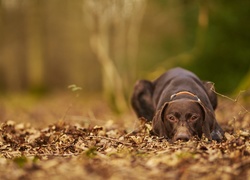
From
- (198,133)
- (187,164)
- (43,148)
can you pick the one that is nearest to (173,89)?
(198,133)

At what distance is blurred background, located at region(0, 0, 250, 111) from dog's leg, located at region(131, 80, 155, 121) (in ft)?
15.0

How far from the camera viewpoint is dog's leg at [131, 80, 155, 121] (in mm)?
10684

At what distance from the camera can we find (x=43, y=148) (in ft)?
26.5

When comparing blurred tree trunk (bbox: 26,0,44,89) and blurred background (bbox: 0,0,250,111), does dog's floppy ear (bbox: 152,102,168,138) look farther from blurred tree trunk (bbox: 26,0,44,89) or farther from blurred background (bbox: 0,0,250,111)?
blurred tree trunk (bbox: 26,0,44,89)

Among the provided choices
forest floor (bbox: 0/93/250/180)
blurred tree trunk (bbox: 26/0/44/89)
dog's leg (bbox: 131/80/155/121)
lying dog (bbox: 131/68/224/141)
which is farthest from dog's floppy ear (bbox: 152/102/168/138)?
blurred tree trunk (bbox: 26/0/44/89)

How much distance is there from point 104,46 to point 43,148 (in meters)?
13.0

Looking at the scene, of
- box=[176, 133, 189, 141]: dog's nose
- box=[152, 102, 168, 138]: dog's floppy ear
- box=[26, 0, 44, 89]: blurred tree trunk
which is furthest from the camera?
box=[26, 0, 44, 89]: blurred tree trunk

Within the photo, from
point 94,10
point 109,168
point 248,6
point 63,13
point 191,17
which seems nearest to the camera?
point 109,168

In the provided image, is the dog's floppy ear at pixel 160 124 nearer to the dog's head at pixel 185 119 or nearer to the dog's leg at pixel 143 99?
the dog's head at pixel 185 119

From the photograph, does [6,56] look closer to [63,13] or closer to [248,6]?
[63,13]

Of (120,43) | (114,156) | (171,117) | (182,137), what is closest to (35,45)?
(120,43)

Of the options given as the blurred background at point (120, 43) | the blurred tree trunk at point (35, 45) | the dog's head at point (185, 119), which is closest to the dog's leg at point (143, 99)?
the dog's head at point (185, 119)

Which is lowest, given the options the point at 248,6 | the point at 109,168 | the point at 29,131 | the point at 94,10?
the point at 109,168

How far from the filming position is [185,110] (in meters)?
8.26
